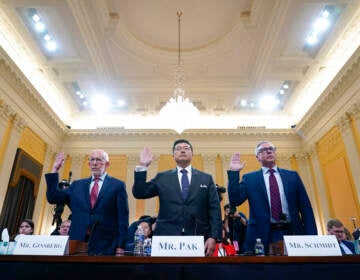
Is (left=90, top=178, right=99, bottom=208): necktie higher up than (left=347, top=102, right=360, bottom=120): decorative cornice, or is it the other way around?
(left=347, top=102, right=360, bottom=120): decorative cornice

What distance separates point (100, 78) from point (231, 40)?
4363 millimetres

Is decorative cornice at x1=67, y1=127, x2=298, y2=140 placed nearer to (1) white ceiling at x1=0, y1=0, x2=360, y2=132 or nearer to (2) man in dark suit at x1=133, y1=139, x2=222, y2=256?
(1) white ceiling at x1=0, y1=0, x2=360, y2=132

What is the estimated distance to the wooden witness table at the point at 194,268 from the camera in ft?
3.63

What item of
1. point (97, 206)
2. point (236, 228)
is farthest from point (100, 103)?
point (97, 206)

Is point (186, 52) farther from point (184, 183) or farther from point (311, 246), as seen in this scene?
point (311, 246)

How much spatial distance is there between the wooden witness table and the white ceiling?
495cm

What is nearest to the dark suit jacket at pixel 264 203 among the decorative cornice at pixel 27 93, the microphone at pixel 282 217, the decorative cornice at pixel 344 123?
the microphone at pixel 282 217

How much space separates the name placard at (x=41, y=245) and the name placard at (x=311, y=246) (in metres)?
1.18

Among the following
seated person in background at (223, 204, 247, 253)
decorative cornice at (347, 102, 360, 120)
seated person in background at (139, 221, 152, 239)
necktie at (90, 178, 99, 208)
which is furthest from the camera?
decorative cornice at (347, 102, 360, 120)

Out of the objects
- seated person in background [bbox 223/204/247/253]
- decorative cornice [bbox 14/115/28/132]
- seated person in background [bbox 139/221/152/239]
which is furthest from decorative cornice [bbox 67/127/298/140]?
seated person in background [bbox 139/221/152/239]

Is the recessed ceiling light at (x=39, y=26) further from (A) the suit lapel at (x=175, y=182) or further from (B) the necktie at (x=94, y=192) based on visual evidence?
(A) the suit lapel at (x=175, y=182)

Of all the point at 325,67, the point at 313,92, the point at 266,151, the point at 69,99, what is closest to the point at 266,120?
the point at 313,92

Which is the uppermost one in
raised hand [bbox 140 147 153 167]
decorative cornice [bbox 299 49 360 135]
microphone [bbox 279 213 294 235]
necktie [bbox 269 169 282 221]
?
decorative cornice [bbox 299 49 360 135]

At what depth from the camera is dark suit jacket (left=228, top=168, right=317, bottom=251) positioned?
82.7 inches
